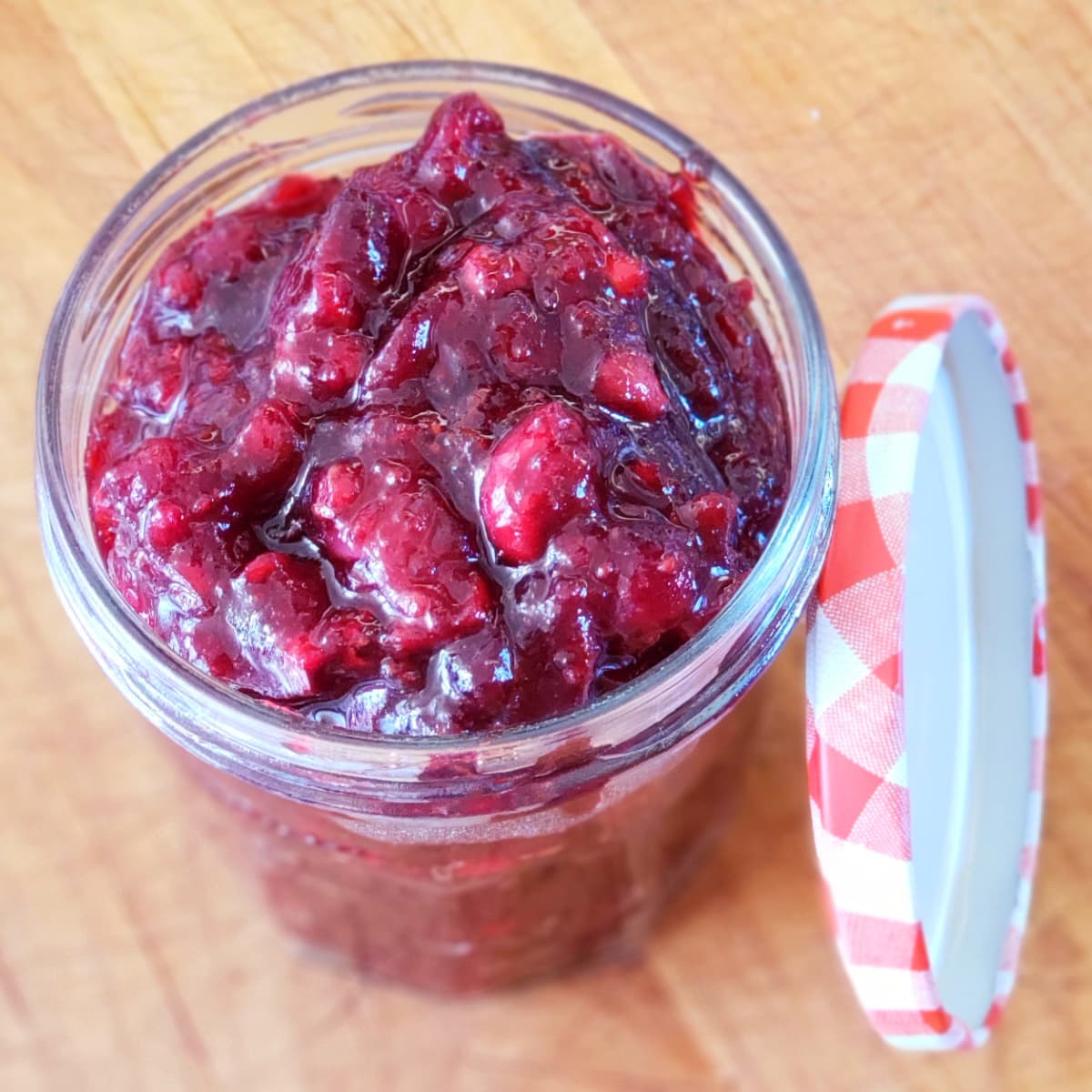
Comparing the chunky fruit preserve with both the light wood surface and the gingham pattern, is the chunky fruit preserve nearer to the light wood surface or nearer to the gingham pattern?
the gingham pattern

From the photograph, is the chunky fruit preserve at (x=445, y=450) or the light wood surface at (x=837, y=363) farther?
the light wood surface at (x=837, y=363)

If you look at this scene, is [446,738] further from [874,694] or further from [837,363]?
[837,363]

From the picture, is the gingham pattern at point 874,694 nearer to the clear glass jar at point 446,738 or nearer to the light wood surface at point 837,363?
the clear glass jar at point 446,738

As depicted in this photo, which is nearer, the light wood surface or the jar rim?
the jar rim

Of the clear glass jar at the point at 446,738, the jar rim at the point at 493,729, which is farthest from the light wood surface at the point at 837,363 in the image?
the jar rim at the point at 493,729

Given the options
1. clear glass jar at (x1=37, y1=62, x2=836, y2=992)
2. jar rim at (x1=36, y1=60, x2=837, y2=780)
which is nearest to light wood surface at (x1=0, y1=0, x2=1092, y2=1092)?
clear glass jar at (x1=37, y1=62, x2=836, y2=992)

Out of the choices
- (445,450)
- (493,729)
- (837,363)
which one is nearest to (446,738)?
(493,729)

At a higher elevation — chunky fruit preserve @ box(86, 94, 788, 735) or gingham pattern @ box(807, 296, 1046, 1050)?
chunky fruit preserve @ box(86, 94, 788, 735)
